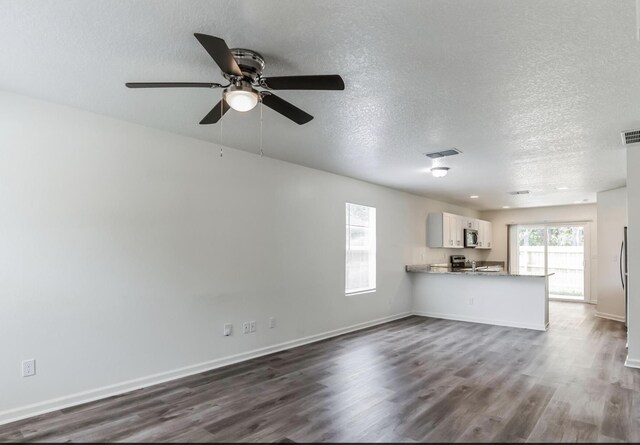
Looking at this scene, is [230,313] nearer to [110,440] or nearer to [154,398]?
[154,398]

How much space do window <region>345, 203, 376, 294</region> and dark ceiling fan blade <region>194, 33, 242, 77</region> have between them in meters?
4.20

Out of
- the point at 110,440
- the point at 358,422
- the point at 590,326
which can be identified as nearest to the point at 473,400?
the point at 358,422

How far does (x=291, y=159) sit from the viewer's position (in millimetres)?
4789

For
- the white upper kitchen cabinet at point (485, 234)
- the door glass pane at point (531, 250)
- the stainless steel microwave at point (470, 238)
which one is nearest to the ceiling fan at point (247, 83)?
the stainless steel microwave at point (470, 238)

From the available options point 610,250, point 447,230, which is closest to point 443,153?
point 447,230

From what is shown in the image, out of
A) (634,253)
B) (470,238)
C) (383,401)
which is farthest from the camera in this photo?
(470,238)

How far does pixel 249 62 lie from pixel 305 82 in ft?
1.54

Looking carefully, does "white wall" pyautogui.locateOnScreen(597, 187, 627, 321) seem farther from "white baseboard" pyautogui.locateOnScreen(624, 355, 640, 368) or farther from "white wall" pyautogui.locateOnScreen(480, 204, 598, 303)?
"white baseboard" pyautogui.locateOnScreen(624, 355, 640, 368)

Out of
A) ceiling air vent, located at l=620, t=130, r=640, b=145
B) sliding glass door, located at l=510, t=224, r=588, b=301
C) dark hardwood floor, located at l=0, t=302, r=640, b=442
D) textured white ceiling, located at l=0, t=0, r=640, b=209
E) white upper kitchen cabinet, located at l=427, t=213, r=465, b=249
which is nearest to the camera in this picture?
textured white ceiling, located at l=0, t=0, r=640, b=209

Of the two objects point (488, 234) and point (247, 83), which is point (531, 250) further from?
point (247, 83)

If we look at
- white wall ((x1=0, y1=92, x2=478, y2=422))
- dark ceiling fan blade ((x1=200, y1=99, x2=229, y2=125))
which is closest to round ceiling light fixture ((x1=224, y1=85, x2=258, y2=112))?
dark ceiling fan blade ((x1=200, y1=99, x2=229, y2=125))

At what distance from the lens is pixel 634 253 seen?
3.96 metres

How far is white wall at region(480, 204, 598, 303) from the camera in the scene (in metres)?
8.84

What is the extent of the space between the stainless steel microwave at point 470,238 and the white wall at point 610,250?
8.29ft
